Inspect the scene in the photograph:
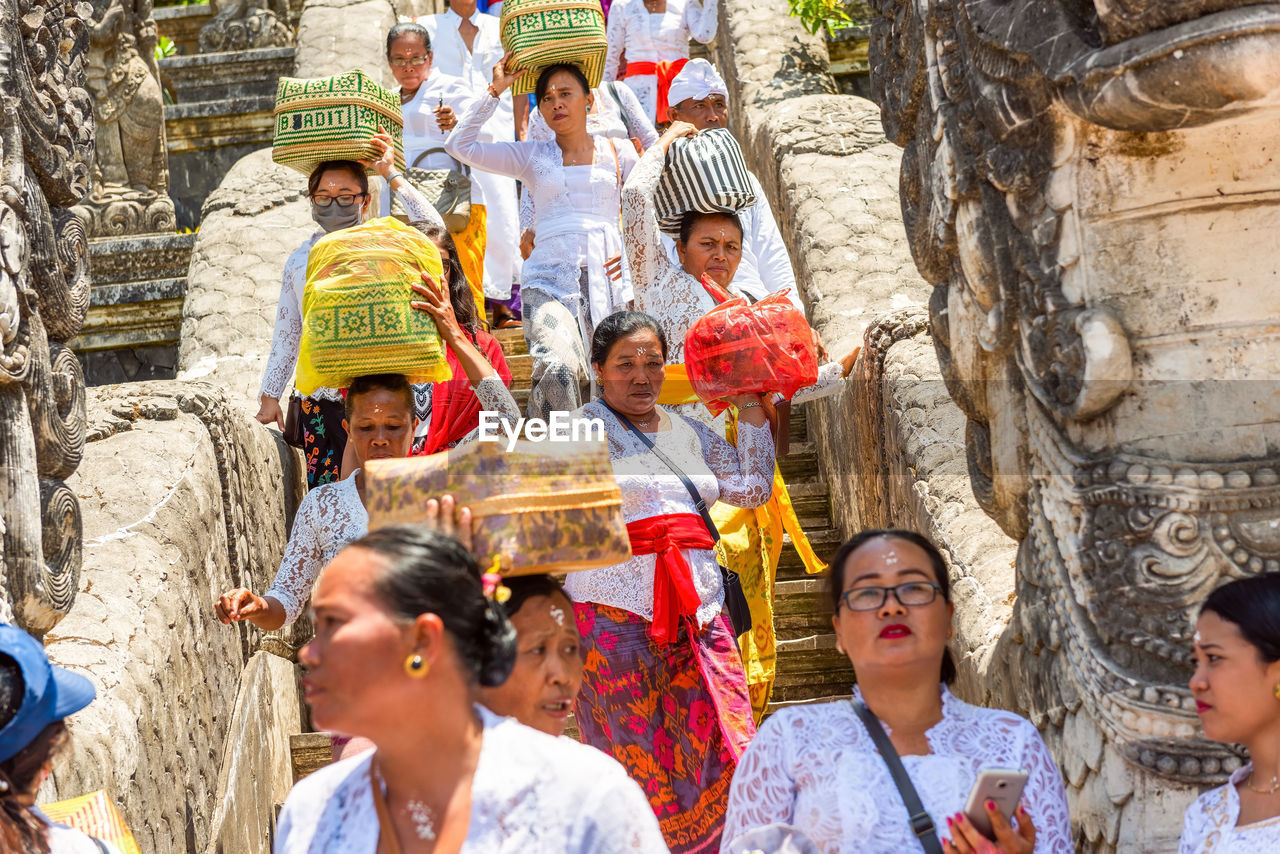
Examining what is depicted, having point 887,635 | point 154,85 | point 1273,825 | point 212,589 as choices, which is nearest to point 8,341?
point 212,589

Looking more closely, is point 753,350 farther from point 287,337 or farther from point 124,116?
point 124,116

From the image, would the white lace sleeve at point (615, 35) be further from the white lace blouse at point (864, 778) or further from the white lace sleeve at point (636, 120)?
the white lace blouse at point (864, 778)

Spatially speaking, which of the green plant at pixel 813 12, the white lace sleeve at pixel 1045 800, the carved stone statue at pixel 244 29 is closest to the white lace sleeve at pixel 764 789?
the white lace sleeve at pixel 1045 800

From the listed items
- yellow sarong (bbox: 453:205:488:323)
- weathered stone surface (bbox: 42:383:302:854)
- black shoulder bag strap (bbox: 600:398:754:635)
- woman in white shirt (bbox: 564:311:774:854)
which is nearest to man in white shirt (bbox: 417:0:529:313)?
yellow sarong (bbox: 453:205:488:323)

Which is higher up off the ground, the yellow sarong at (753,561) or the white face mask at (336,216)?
the white face mask at (336,216)

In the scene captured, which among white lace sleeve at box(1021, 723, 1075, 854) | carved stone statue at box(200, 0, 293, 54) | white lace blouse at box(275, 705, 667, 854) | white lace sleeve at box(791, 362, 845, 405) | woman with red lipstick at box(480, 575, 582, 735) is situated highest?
carved stone statue at box(200, 0, 293, 54)

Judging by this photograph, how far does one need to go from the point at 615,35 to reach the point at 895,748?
21.5 feet

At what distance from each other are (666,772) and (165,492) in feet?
5.64

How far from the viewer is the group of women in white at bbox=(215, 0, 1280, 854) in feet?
7.27

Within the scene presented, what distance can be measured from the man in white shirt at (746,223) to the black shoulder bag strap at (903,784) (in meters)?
2.80

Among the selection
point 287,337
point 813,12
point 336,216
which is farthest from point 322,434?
point 813,12

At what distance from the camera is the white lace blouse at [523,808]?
2.18m

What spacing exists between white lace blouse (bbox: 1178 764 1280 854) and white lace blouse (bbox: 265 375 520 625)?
1.81 meters

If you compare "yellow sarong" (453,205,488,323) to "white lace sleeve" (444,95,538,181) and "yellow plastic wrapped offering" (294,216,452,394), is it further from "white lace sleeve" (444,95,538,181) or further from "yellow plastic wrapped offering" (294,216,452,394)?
"yellow plastic wrapped offering" (294,216,452,394)
